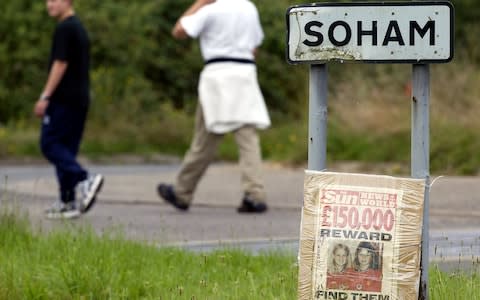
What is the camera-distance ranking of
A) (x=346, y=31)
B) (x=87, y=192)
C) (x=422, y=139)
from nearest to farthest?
1. (x=422, y=139)
2. (x=346, y=31)
3. (x=87, y=192)

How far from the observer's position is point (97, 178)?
11156 mm

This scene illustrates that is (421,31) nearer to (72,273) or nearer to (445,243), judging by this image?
(72,273)

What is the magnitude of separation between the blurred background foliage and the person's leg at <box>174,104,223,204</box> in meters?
3.76

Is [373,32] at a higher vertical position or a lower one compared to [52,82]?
lower

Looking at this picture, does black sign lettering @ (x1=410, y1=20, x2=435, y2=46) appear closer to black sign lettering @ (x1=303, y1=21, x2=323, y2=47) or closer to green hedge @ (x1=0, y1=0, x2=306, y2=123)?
black sign lettering @ (x1=303, y1=21, x2=323, y2=47)

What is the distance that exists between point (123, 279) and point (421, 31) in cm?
220

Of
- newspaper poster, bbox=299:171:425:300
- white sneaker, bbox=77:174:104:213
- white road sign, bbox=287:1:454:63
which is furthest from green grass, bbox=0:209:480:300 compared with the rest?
white sneaker, bbox=77:174:104:213

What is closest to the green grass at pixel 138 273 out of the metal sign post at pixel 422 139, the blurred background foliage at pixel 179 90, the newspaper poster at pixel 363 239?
the metal sign post at pixel 422 139

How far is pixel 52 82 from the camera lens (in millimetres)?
10883

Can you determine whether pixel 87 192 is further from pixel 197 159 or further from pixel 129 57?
pixel 129 57

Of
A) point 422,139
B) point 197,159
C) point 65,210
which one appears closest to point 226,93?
point 197,159

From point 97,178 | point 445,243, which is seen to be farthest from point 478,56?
point 445,243

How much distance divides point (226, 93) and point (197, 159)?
1.97 ft

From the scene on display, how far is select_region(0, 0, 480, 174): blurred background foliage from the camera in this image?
54.1 feet
